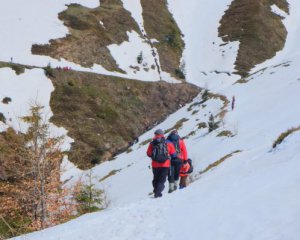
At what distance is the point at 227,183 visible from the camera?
12.9 meters

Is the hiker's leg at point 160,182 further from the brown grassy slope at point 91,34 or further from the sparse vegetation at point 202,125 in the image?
the brown grassy slope at point 91,34

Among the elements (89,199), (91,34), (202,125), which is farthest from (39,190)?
(91,34)

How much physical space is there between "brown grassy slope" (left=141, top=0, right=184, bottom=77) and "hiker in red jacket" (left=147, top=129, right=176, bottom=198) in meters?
66.3

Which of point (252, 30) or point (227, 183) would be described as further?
point (252, 30)

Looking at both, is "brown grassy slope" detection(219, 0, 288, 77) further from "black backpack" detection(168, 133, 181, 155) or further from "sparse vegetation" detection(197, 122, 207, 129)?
"black backpack" detection(168, 133, 181, 155)

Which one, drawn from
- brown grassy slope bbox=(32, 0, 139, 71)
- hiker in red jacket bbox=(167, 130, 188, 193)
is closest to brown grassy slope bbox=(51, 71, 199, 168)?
brown grassy slope bbox=(32, 0, 139, 71)

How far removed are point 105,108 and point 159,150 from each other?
4931cm

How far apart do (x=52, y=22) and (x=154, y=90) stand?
904 inches

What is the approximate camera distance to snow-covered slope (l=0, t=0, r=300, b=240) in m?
8.98

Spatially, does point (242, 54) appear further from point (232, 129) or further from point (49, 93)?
point (232, 129)

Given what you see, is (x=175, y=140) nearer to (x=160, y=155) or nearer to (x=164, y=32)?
(x=160, y=155)

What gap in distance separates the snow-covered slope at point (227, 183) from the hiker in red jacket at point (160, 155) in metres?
0.65

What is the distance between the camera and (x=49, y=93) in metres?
61.1

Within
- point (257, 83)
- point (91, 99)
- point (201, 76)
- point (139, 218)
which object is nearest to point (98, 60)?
point (91, 99)
